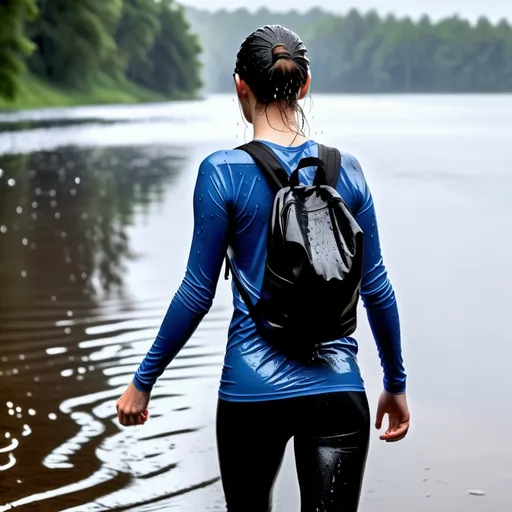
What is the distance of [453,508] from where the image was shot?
474cm

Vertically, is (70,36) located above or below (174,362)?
above

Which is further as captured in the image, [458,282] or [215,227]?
[458,282]

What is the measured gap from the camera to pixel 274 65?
281cm

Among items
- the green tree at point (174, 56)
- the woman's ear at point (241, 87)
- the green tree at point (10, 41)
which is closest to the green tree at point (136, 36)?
the green tree at point (174, 56)

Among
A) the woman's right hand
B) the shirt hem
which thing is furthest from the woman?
the woman's right hand

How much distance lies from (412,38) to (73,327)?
628 feet

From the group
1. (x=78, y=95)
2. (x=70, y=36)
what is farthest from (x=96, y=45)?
(x=78, y=95)

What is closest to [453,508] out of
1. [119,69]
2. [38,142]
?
[38,142]

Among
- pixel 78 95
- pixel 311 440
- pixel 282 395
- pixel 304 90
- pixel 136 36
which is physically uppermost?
pixel 304 90

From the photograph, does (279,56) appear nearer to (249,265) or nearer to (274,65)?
(274,65)

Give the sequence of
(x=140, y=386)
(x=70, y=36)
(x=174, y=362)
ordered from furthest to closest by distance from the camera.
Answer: (x=70, y=36) < (x=174, y=362) < (x=140, y=386)

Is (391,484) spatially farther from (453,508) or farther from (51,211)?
(51,211)

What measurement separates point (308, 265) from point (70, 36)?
72538 millimetres

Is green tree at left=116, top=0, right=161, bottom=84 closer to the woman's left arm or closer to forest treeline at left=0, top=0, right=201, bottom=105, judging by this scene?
forest treeline at left=0, top=0, right=201, bottom=105
